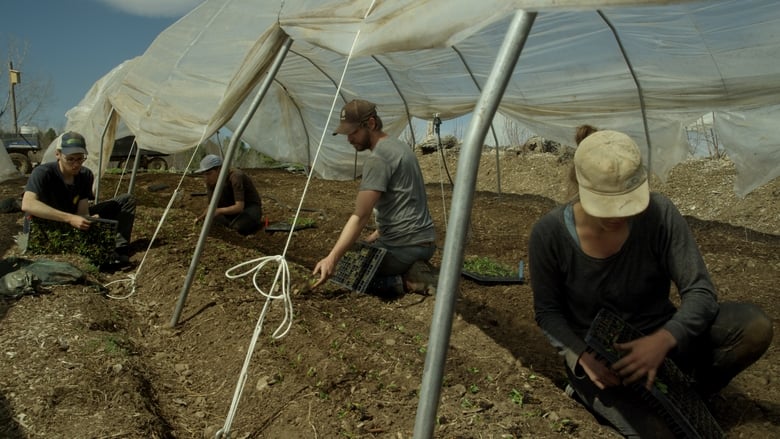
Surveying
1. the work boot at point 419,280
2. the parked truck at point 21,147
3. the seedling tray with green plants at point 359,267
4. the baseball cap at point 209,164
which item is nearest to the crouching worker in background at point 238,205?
the baseball cap at point 209,164

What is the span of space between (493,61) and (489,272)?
6.58 feet

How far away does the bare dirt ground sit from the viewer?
295 cm

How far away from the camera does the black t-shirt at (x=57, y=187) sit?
5777mm

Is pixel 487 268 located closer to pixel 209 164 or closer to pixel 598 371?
pixel 209 164

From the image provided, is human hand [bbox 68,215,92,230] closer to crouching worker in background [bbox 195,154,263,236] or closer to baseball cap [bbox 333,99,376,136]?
crouching worker in background [bbox 195,154,263,236]

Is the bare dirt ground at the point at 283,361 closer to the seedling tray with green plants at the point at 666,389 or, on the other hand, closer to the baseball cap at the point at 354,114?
the seedling tray with green plants at the point at 666,389

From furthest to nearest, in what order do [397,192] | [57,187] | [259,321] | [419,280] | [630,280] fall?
[57,187], [419,280], [397,192], [259,321], [630,280]

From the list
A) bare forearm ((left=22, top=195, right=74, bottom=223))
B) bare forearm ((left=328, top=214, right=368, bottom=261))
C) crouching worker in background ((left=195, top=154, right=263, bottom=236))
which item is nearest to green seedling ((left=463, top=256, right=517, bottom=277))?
bare forearm ((left=328, top=214, right=368, bottom=261))

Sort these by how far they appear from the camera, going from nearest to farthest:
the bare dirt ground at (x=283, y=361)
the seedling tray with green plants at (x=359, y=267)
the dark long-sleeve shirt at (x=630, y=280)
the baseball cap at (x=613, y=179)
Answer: the baseball cap at (x=613, y=179) → the dark long-sleeve shirt at (x=630, y=280) → the bare dirt ground at (x=283, y=361) → the seedling tray with green plants at (x=359, y=267)

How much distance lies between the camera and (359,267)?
504cm

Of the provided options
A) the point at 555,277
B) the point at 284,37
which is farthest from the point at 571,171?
the point at 284,37

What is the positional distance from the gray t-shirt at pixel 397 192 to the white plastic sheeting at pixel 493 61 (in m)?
0.72

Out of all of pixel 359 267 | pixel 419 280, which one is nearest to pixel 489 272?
pixel 419 280

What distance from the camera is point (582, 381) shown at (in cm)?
282
